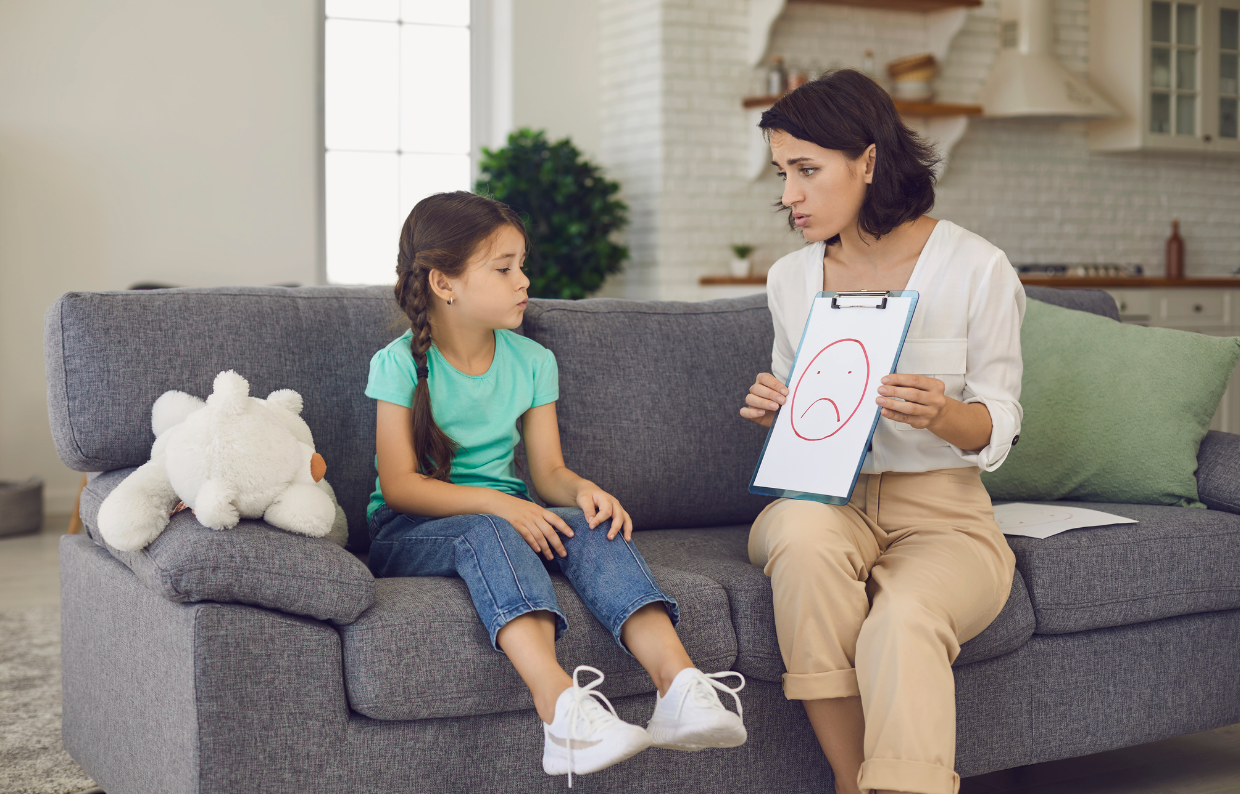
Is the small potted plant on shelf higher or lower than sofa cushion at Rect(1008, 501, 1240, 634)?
higher

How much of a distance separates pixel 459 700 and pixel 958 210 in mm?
4574

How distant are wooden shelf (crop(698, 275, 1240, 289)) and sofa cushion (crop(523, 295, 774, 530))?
259 cm

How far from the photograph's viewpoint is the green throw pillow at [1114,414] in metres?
2.09

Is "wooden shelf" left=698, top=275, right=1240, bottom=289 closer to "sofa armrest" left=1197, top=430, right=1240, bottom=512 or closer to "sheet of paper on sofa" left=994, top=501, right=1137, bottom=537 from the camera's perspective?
"sofa armrest" left=1197, top=430, right=1240, bottom=512

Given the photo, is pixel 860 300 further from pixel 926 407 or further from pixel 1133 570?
pixel 1133 570

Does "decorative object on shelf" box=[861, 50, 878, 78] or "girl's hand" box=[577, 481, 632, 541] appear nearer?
"girl's hand" box=[577, 481, 632, 541]

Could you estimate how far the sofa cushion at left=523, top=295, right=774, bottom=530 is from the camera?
6.66 feet

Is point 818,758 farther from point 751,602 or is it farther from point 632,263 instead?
point 632,263

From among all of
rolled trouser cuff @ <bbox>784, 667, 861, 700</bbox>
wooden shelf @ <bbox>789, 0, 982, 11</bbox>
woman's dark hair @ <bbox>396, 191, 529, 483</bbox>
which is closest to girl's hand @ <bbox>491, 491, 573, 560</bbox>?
woman's dark hair @ <bbox>396, 191, 529, 483</bbox>

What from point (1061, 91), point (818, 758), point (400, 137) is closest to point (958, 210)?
point (1061, 91)

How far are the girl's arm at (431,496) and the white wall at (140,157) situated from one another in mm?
3132

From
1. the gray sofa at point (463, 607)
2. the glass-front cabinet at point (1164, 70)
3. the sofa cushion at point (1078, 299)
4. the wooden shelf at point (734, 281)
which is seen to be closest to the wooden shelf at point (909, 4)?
the glass-front cabinet at point (1164, 70)

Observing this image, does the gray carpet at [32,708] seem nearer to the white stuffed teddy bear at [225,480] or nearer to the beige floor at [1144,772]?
the white stuffed teddy bear at [225,480]

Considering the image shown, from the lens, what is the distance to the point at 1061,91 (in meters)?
5.25
